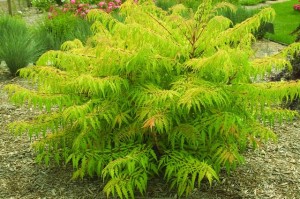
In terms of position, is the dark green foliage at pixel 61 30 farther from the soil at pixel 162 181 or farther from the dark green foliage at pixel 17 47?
the soil at pixel 162 181

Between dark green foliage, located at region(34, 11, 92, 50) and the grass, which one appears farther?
the grass

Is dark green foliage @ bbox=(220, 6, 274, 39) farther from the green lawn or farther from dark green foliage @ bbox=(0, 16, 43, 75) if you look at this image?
dark green foliage @ bbox=(0, 16, 43, 75)

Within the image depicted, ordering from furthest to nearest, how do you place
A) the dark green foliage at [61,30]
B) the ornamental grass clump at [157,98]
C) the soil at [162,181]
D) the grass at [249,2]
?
the grass at [249,2], the dark green foliage at [61,30], the soil at [162,181], the ornamental grass clump at [157,98]

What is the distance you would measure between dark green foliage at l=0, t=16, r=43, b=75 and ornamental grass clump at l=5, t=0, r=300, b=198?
353 cm

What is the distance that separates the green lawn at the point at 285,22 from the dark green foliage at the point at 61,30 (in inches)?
170

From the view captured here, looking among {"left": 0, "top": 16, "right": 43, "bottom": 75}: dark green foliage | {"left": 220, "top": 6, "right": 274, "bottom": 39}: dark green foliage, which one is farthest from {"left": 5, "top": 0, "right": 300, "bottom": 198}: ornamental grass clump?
{"left": 220, "top": 6, "right": 274, "bottom": 39}: dark green foliage

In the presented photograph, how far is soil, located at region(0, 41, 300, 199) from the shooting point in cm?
434

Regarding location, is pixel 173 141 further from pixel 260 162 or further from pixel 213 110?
pixel 260 162

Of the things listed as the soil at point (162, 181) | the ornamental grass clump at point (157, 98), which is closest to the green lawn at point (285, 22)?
the soil at point (162, 181)

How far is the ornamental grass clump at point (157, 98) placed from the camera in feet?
12.3

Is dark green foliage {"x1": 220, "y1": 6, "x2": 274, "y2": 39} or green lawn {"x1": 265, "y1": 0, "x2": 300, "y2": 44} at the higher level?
dark green foliage {"x1": 220, "y1": 6, "x2": 274, "y2": 39}

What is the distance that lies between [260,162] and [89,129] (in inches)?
71.4

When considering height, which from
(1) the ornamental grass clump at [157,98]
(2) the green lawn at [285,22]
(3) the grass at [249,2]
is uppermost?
(1) the ornamental grass clump at [157,98]

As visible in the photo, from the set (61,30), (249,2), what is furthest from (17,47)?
(249,2)
